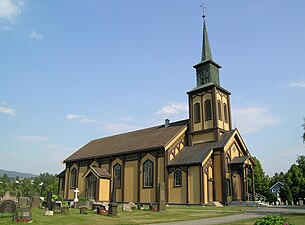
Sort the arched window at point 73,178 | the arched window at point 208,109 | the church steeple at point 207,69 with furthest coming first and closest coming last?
1. the arched window at point 73,178
2. the church steeple at point 207,69
3. the arched window at point 208,109

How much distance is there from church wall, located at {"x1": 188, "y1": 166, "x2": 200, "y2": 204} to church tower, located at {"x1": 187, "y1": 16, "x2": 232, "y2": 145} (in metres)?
4.54

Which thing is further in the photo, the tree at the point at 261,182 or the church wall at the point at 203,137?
the tree at the point at 261,182

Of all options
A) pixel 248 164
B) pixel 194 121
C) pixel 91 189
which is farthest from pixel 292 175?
pixel 91 189

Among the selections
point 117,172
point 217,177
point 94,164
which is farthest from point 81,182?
point 217,177

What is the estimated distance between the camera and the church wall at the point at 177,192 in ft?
97.3

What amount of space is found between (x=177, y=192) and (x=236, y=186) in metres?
6.46

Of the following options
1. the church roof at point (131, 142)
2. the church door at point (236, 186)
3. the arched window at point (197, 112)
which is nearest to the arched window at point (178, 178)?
the church roof at point (131, 142)

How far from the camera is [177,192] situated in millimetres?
30297

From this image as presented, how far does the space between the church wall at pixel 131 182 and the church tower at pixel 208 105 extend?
743 cm

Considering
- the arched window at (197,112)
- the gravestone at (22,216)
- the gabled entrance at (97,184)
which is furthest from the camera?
the gabled entrance at (97,184)

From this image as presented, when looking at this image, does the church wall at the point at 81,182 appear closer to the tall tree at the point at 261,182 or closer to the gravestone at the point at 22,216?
the gravestone at the point at 22,216

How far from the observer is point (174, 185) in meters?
30.8

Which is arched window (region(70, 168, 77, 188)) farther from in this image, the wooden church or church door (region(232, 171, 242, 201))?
church door (region(232, 171, 242, 201))

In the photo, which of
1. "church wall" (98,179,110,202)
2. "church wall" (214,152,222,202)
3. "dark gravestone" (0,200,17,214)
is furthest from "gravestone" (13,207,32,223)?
"church wall" (98,179,110,202)
